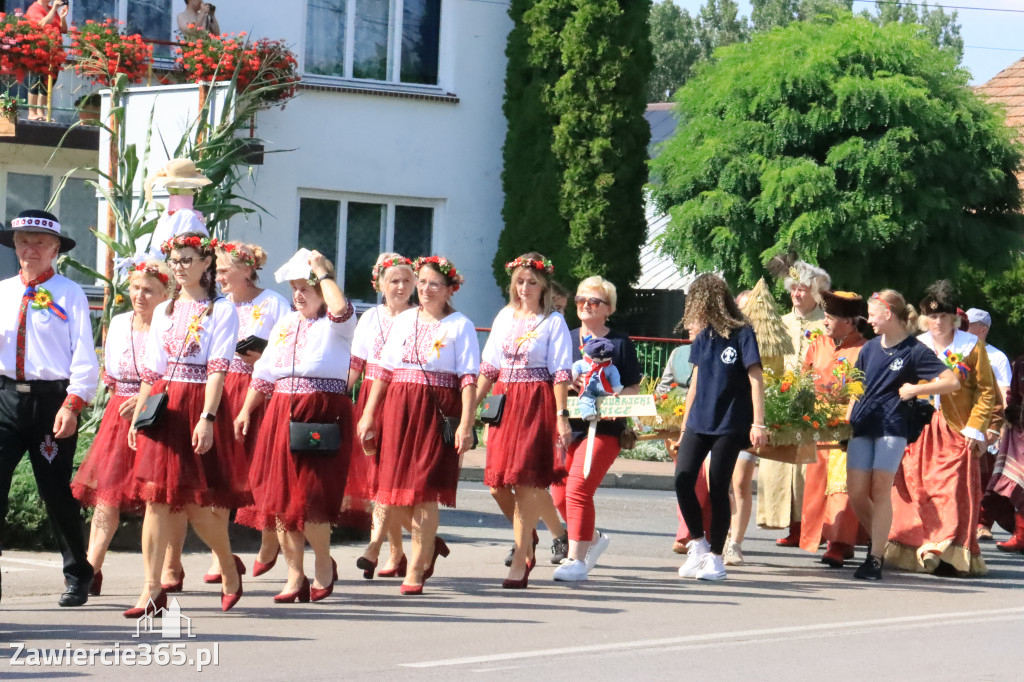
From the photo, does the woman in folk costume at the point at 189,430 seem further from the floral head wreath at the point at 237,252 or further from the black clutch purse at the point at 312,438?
the floral head wreath at the point at 237,252

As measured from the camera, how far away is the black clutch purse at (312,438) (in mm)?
8750

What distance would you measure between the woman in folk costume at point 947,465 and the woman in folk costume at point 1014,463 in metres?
1.51

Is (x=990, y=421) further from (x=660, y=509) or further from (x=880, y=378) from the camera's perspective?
(x=660, y=509)

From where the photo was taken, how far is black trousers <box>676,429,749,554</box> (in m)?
10.4

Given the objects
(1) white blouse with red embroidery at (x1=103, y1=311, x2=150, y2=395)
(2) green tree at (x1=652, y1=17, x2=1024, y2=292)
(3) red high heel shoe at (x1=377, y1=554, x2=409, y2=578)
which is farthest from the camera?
(2) green tree at (x1=652, y1=17, x2=1024, y2=292)

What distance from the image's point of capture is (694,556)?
10.7 m

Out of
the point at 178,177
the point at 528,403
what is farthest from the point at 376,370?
the point at 178,177

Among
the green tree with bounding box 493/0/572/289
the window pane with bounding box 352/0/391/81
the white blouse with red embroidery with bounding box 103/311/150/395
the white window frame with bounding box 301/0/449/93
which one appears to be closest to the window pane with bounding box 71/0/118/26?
the white window frame with bounding box 301/0/449/93

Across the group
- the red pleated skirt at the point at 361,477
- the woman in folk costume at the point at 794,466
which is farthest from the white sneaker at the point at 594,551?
the woman in folk costume at the point at 794,466

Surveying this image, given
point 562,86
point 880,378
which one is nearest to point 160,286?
point 880,378

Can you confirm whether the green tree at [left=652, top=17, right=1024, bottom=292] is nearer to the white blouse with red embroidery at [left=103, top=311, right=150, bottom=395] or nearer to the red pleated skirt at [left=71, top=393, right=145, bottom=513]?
the white blouse with red embroidery at [left=103, top=311, right=150, bottom=395]

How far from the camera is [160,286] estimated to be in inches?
354

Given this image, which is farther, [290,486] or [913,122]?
[913,122]

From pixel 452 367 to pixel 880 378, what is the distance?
3.20m
